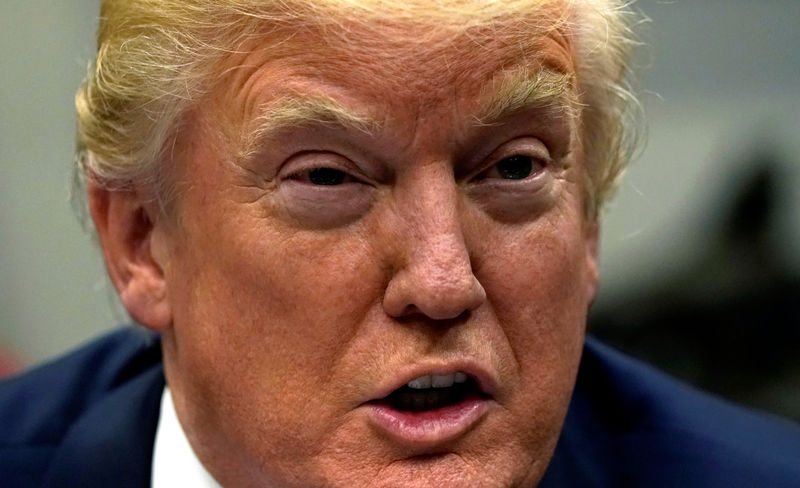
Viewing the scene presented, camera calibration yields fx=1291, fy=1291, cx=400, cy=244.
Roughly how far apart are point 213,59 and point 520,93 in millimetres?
448

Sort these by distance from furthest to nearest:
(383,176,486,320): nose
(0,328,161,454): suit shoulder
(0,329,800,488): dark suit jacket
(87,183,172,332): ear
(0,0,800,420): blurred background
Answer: (0,0,800,420): blurred background
(0,328,161,454): suit shoulder
(0,329,800,488): dark suit jacket
(87,183,172,332): ear
(383,176,486,320): nose

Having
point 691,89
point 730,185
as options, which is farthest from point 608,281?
point 691,89

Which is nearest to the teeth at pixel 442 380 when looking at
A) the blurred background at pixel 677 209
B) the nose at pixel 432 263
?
the nose at pixel 432 263

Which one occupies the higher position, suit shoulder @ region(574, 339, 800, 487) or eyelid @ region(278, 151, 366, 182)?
eyelid @ region(278, 151, 366, 182)

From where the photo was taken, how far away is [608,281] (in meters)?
4.42

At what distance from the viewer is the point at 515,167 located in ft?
6.31

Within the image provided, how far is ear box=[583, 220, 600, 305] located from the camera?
213cm

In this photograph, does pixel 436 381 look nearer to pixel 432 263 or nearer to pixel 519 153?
pixel 432 263

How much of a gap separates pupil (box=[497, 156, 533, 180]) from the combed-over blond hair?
0.54ft

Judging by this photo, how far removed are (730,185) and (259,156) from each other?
2845 millimetres

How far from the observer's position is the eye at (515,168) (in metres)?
1.90

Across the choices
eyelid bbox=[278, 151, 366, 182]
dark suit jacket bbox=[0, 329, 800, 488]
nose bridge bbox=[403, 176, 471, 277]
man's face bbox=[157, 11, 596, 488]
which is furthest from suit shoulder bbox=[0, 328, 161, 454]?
nose bridge bbox=[403, 176, 471, 277]

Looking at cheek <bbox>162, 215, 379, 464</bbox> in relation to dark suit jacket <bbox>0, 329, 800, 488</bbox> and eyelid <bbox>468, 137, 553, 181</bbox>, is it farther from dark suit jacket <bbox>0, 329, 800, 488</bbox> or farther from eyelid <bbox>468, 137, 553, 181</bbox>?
dark suit jacket <bbox>0, 329, 800, 488</bbox>

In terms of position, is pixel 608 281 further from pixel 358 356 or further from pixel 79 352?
pixel 358 356
